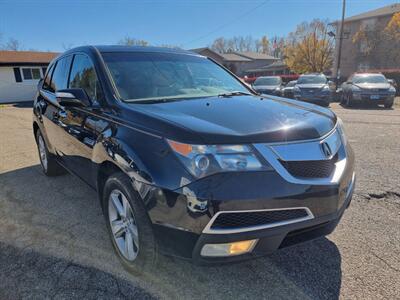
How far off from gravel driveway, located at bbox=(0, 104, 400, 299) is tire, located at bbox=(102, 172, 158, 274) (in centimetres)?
14

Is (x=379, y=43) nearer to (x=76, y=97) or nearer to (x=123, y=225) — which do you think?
(x=76, y=97)

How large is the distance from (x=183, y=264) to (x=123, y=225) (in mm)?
581

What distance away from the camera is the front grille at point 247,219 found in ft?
6.07

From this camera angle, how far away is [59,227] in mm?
3254

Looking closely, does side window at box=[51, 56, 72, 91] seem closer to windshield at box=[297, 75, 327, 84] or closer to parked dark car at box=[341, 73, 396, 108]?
parked dark car at box=[341, 73, 396, 108]

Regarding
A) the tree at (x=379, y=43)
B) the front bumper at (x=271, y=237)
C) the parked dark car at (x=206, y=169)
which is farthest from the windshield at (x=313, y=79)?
the tree at (x=379, y=43)

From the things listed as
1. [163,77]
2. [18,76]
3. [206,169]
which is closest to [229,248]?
[206,169]

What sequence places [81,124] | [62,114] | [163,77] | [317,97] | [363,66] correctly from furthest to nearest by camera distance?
[363,66] → [317,97] → [62,114] → [163,77] → [81,124]

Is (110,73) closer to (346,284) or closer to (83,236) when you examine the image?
(83,236)

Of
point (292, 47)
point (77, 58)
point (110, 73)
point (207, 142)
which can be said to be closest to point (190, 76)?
point (110, 73)

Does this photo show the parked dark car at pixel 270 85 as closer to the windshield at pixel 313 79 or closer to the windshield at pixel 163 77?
the windshield at pixel 313 79

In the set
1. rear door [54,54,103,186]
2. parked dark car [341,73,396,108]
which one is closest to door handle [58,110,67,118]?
rear door [54,54,103,186]

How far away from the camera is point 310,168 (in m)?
2.05

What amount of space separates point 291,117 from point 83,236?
2.22 meters
